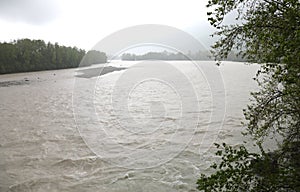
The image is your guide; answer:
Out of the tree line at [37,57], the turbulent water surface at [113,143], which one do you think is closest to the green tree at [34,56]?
the tree line at [37,57]

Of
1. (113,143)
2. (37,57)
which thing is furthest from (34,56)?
(113,143)

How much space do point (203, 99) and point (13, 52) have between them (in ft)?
147

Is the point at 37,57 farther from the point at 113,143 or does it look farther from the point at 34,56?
the point at 113,143

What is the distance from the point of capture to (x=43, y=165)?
873 cm

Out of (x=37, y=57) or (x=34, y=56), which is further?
(x=37, y=57)

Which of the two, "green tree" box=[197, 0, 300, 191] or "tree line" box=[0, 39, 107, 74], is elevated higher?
"tree line" box=[0, 39, 107, 74]

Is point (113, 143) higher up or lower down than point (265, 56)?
lower down

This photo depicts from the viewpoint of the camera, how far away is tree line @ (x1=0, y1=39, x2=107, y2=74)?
5075cm

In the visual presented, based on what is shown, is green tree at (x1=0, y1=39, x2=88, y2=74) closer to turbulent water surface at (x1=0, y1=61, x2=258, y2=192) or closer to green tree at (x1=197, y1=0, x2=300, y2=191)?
turbulent water surface at (x1=0, y1=61, x2=258, y2=192)

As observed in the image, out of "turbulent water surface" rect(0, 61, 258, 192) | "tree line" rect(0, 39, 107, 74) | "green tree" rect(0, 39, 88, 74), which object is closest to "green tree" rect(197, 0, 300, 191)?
"turbulent water surface" rect(0, 61, 258, 192)

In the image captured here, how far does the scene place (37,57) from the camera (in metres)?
57.8

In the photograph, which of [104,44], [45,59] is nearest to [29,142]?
[104,44]

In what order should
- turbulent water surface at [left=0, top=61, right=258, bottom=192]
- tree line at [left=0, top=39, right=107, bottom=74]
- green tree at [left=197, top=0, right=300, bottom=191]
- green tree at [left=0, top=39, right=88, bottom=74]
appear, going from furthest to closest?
green tree at [left=0, top=39, right=88, bottom=74]
tree line at [left=0, top=39, right=107, bottom=74]
turbulent water surface at [left=0, top=61, right=258, bottom=192]
green tree at [left=197, top=0, right=300, bottom=191]

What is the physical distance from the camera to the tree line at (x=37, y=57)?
50750 millimetres
